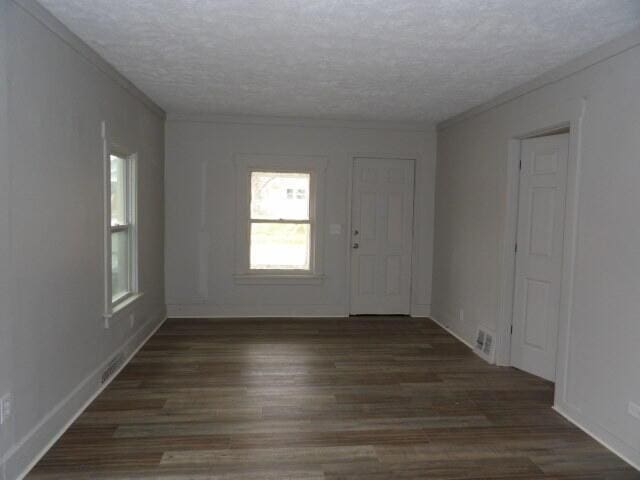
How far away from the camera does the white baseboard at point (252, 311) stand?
6070 millimetres

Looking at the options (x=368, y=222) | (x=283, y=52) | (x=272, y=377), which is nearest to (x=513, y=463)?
(x=272, y=377)

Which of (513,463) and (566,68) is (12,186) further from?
(566,68)

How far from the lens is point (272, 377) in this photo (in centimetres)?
403

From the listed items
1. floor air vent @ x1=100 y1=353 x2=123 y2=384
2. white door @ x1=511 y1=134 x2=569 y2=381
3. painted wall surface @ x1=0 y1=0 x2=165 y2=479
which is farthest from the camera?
white door @ x1=511 y1=134 x2=569 y2=381

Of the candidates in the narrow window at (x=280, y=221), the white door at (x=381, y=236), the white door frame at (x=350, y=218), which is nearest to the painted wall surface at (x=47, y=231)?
the narrow window at (x=280, y=221)

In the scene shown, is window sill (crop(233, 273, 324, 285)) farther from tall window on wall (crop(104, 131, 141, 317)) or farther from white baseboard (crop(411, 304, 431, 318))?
tall window on wall (crop(104, 131, 141, 317))

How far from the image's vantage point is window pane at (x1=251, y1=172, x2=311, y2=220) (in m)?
6.11

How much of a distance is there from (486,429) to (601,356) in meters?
0.88

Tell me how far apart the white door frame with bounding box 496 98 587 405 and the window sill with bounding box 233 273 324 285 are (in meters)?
2.50

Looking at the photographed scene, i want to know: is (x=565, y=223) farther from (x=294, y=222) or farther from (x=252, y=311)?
(x=252, y=311)

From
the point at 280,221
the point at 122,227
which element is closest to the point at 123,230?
the point at 122,227

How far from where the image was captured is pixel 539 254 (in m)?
4.12

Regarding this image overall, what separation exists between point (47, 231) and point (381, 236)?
4.27 m

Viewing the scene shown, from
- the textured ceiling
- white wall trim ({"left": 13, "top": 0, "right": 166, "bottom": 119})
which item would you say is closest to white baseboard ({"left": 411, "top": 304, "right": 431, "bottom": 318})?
the textured ceiling
